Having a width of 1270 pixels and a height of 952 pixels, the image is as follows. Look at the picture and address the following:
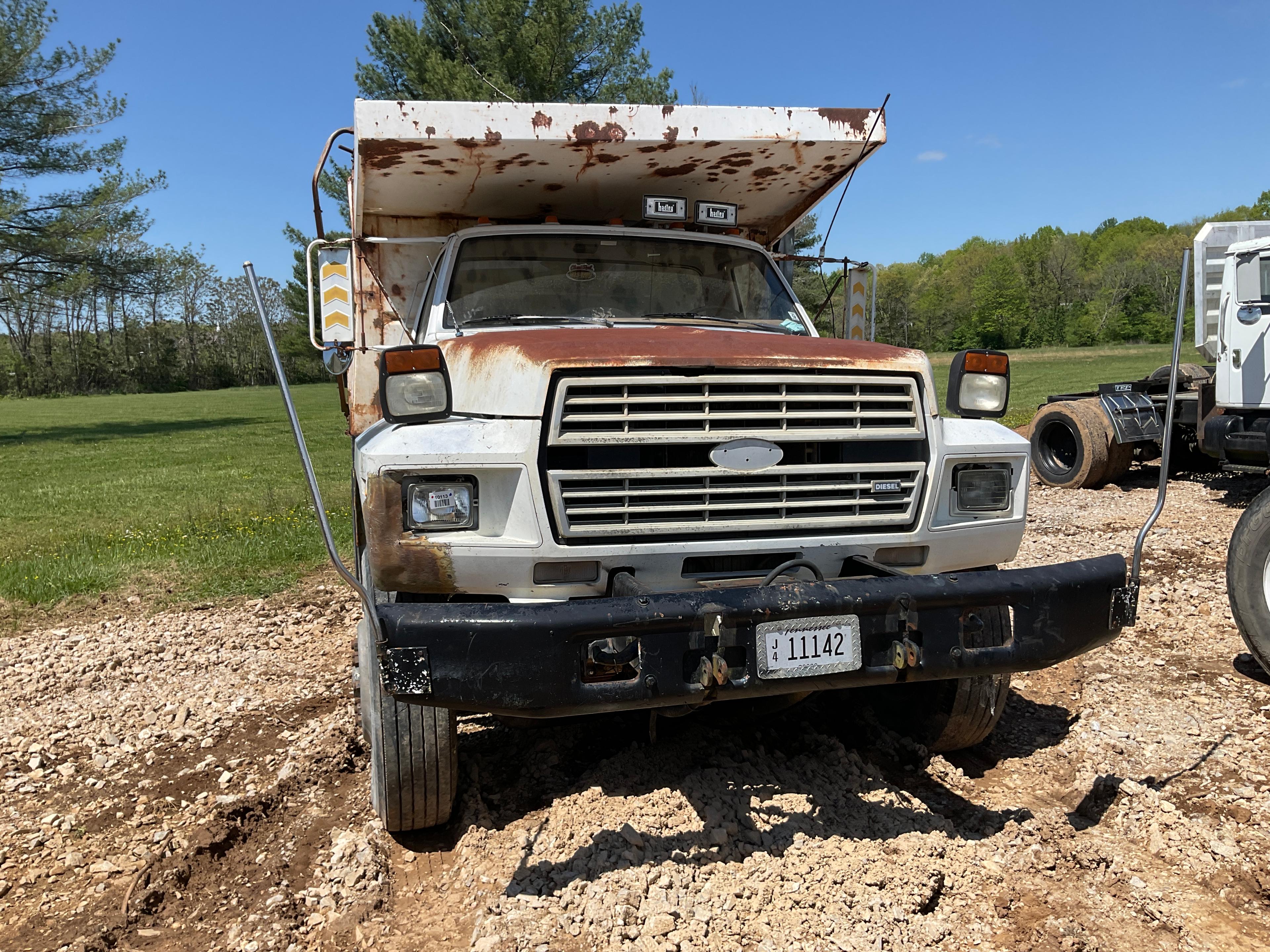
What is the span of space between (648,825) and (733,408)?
1.50 metres

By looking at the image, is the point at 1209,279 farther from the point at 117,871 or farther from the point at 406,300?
the point at 117,871

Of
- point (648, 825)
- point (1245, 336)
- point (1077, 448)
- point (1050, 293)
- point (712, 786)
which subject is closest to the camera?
point (648, 825)

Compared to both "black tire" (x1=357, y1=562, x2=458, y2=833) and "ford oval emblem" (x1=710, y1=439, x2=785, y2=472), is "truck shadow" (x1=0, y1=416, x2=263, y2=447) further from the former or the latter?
"ford oval emblem" (x1=710, y1=439, x2=785, y2=472)

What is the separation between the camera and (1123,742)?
171 inches

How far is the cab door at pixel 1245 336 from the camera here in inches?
323

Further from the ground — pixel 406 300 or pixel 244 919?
pixel 406 300

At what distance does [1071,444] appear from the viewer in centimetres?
1220

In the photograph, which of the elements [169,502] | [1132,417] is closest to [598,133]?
→ [1132,417]

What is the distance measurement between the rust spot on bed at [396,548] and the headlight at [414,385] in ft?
1.10

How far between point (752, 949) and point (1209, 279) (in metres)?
10.00

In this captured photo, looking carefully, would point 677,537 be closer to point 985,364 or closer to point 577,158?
point 985,364

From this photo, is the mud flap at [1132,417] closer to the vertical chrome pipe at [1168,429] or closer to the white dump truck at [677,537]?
the white dump truck at [677,537]

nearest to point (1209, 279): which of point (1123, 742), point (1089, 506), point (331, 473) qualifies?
point (1089, 506)

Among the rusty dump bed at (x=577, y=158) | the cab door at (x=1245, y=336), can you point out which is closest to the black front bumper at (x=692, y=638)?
the rusty dump bed at (x=577, y=158)
